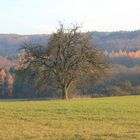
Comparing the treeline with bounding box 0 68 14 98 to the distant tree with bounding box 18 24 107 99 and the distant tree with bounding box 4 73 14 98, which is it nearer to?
the distant tree with bounding box 4 73 14 98

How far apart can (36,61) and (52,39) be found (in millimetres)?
3613

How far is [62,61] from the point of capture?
6106cm

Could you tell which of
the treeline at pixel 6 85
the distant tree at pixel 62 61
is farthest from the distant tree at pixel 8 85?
the distant tree at pixel 62 61

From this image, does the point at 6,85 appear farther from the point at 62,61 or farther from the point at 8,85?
the point at 62,61

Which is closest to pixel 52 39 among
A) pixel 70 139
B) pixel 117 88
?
pixel 117 88

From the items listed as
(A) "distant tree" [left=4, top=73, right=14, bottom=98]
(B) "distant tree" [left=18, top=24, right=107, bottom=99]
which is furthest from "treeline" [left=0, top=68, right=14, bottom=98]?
(B) "distant tree" [left=18, top=24, right=107, bottom=99]

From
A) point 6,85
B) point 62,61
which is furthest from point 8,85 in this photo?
point 62,61

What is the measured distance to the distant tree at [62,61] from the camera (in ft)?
197

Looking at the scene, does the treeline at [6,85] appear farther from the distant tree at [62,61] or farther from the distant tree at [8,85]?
the distant tree at [62,61]

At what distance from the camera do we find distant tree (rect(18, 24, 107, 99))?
60.0m

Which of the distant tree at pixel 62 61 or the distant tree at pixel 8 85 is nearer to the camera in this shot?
the distant tree at pixel 62 61

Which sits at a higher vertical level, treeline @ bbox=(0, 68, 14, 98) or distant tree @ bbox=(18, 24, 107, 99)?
distant tree @ bbox=(18, 24, 107, 99)

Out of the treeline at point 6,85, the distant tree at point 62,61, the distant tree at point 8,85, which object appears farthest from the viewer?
the distant tree at point 8,85

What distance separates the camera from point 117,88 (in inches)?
3445
